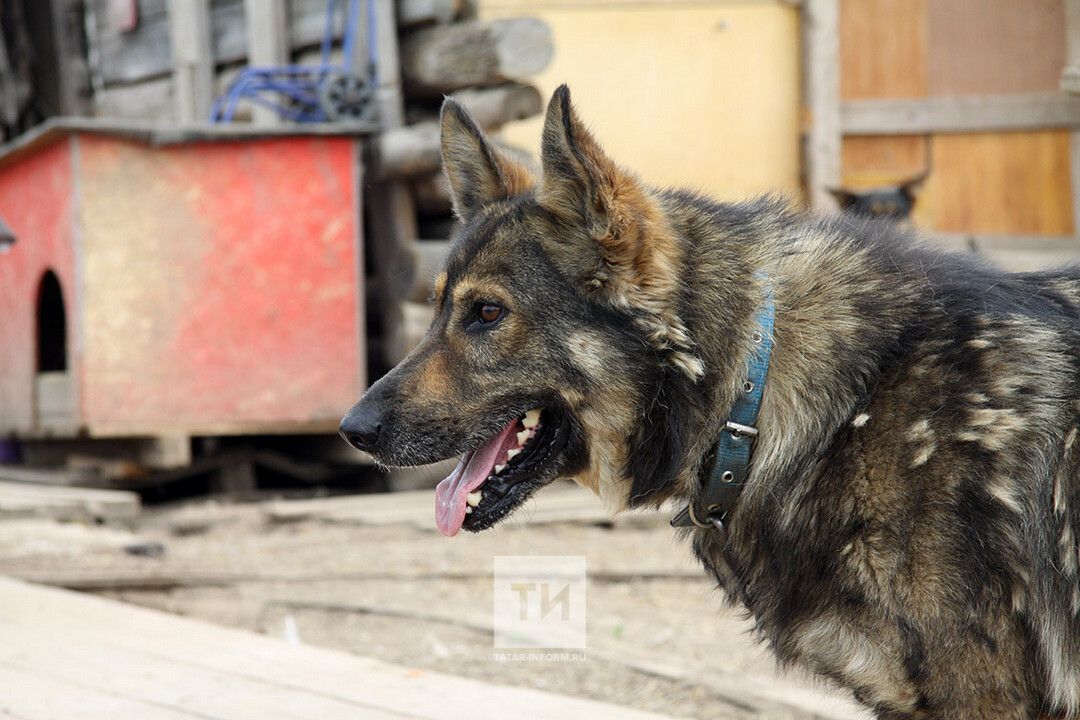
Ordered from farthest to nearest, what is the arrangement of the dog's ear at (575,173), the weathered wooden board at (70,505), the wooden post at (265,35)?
1. the wooden post at (265,35)
2. the weathered wooden board at (70,505)
3. the dog's ear at (575,173)

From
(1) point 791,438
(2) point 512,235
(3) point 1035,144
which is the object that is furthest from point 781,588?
(3) point 1035,144

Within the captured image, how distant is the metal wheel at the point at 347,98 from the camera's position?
25.4 feet

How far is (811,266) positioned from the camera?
8.94 feet

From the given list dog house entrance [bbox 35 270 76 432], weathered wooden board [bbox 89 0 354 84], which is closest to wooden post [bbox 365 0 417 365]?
weathered wooden board [bbox 89 0 354 84]

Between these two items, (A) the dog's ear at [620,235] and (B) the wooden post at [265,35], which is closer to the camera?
(A) the dog's ear at [620,235]

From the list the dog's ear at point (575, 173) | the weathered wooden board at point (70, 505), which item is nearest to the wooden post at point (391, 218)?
the weathered wooden board at point (70, 505)

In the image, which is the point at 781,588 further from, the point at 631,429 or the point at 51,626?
the point at 51,626

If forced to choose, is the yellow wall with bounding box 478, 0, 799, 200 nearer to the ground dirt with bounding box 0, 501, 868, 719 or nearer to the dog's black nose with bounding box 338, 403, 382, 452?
the ground dirt with bounding box 0, 501, 868, 719

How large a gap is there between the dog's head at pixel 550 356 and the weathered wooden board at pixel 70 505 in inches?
182

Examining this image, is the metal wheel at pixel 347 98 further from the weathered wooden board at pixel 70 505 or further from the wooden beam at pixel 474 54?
the weathered wooden board at pixel 70 505

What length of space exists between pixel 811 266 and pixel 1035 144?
274 inches

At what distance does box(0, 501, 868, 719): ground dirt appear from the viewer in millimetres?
4016

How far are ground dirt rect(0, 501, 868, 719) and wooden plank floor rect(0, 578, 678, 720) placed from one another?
552mm

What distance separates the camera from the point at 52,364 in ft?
29.5
